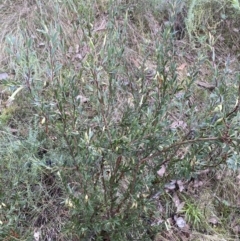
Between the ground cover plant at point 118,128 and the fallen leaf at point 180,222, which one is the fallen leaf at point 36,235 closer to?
the ground cover plant at point 118,128

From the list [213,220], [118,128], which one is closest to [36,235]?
[118,128]

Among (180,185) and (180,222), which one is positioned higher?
(180,185)

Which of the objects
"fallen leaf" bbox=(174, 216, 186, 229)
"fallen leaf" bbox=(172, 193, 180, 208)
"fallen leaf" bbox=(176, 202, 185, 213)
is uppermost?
"fallen leaf" bbox=(172, 193, 180, 208)

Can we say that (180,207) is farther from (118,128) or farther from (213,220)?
(118,128)

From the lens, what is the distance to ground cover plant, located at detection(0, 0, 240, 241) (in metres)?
1.66

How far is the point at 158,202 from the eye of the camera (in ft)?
8.69

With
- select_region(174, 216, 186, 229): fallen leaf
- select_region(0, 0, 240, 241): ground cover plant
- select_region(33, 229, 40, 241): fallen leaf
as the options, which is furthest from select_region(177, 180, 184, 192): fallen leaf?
select_region(33, 229, 40, 241): fallen leaf

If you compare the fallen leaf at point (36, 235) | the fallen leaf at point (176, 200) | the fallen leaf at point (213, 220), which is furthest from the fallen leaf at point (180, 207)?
the fallen leaf at point (36, 235)

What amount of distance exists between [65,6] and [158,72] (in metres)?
1.91

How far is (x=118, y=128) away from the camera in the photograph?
198 cm

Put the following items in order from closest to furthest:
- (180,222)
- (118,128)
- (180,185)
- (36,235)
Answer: (118,128), (36,235), (180,222), (180,185)

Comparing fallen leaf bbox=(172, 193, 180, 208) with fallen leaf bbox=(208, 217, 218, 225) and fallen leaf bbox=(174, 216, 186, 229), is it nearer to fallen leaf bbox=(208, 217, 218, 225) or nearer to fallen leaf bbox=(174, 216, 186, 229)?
fallen leaf bbox=(174, 216, 186, 229)

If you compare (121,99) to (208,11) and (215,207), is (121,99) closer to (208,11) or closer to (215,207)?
(215,207)

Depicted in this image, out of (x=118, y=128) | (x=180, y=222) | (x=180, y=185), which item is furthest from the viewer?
(x=180, y=185)
